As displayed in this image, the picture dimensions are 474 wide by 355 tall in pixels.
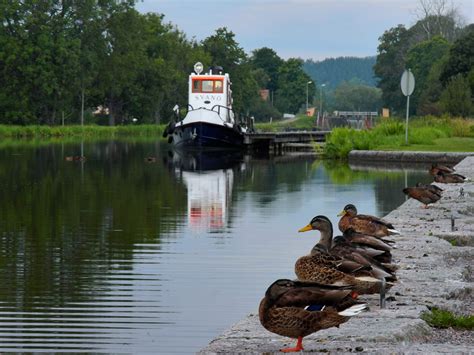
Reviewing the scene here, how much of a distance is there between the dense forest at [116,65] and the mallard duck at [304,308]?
5642 centimetres

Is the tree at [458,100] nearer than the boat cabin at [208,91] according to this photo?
No

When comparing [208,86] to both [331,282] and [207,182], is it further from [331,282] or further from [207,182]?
[331,282]

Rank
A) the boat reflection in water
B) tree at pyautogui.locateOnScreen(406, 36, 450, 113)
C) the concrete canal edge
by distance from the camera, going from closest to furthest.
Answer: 1. the concrete canal edge
2. the boat reflection in water
3. tree at pyautogui.locateOnScreen(406, 36, 450, 113)

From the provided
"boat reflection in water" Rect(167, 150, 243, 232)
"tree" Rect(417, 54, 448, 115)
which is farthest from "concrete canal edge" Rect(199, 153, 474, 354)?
"tree" Rect(417, 54, 448, 115)

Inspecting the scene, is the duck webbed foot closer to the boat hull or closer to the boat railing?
the boat hull

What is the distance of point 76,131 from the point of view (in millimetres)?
99438

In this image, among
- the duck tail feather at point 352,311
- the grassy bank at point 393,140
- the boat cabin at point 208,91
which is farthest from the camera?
the boat cabin at point 208,91

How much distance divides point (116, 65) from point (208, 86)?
155 feet

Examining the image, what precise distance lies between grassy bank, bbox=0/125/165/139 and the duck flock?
76678 mm

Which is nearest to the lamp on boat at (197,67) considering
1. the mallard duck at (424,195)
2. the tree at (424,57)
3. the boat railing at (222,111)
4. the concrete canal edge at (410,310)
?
the boat railing at (222,111)

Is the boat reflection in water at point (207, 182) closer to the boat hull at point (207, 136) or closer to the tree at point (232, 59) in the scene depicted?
the boat hull at point (207, 136)

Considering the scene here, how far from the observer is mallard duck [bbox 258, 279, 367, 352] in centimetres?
823

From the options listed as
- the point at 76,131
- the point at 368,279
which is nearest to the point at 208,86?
the point at 76,131

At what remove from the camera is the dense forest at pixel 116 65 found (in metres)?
96.0
